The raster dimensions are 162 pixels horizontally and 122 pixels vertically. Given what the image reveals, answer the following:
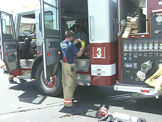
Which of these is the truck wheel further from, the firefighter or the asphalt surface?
the firefighter

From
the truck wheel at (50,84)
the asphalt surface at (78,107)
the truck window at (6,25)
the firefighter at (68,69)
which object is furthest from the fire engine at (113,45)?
the truck window at (6,25)

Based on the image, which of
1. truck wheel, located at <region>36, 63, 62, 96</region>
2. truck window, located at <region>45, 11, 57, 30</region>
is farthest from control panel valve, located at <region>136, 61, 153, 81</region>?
truck window, located at <region>45, 11, 57, 30</region>

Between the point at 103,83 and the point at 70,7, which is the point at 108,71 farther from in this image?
the point at 70,7

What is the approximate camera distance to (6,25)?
6.14 m

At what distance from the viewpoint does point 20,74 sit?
6461 mm

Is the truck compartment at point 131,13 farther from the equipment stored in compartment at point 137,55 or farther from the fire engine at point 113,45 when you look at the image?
the equipment stored in compartment at point 137,55

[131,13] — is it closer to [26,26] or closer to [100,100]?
[100,100]

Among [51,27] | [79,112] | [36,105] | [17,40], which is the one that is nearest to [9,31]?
[17,40]

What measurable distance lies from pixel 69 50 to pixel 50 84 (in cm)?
Answer: 152

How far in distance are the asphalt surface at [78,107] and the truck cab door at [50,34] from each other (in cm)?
88

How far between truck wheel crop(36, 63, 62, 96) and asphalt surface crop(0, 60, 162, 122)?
0.18 meters

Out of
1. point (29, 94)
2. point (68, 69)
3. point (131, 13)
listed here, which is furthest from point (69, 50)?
point (29, 94)

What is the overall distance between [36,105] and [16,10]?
131 inches

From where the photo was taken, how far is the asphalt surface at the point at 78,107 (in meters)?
4.23
